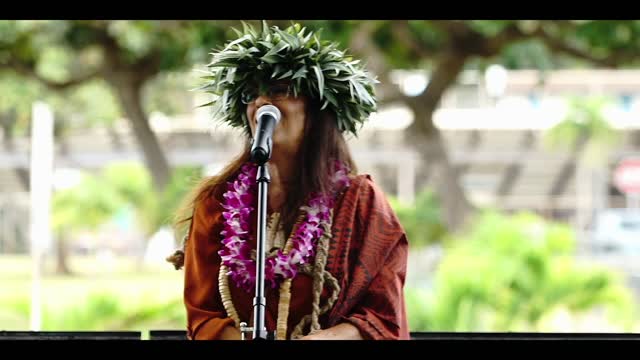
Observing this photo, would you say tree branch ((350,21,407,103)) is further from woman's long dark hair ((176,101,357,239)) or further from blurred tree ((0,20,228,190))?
woman's long dark hair ((176,101,357,239))

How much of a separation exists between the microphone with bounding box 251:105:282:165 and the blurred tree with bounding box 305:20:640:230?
6.96m

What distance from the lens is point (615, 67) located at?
10352 millimetres

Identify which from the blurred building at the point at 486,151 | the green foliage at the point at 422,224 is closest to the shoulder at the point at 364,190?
the green foliage at the point at 422,224

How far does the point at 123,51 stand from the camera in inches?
433

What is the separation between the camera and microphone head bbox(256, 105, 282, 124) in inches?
95.7

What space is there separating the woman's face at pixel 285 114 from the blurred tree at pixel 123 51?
24.3 feet

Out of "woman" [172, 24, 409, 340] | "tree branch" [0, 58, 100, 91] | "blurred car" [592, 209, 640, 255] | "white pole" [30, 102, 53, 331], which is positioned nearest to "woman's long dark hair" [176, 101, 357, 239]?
"woman" [172, 24, 409, 340]

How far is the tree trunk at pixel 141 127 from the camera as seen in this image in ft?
36.7

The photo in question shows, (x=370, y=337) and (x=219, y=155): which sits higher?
(x=219, y=155)

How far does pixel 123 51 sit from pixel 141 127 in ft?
2.55

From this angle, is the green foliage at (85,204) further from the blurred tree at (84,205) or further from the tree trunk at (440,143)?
the tree trunk at (440,143)

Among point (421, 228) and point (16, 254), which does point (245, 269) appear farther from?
point (16, 254)

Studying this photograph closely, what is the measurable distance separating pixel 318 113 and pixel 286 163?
0.44ft
